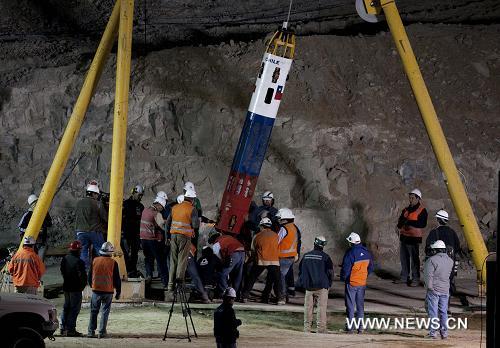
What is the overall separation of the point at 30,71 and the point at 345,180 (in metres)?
11.5

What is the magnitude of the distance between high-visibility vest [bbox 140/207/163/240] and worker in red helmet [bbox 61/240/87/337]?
465cm

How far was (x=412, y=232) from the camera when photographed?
22672mm

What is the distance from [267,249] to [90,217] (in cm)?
428

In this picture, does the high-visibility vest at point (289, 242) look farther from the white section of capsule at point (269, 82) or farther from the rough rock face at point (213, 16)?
the rough rock face at point (213, 16)

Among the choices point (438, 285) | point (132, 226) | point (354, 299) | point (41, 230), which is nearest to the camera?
point (438, 285)

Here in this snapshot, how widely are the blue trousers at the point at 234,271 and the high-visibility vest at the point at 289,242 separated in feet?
3.14

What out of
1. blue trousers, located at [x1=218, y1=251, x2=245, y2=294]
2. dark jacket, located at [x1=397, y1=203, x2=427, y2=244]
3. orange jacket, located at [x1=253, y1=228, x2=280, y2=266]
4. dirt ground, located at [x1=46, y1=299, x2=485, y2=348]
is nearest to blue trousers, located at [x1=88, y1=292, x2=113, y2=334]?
dirt ground, located at [x1=46, y1=299, x2=485, y2=348]

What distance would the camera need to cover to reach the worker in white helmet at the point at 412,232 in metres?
22.6

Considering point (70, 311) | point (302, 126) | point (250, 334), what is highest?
point (302, 126)

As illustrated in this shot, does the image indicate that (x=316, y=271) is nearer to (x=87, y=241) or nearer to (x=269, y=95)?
(x=269, y=95)

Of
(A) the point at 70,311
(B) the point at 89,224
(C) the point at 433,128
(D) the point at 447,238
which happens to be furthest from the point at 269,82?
(A) the point at 70,311

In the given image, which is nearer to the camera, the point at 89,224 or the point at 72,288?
the point at 72,288

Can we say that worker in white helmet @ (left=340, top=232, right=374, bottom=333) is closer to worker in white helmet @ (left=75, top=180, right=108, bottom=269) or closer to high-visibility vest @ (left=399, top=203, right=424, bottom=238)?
high-visibility vest @ (left=399, top=203, right=424, bottom=238)

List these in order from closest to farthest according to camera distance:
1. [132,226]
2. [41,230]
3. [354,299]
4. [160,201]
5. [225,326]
Answer: [225,326] < [354,299] < [160,201] < [41,230] < [132,226]
